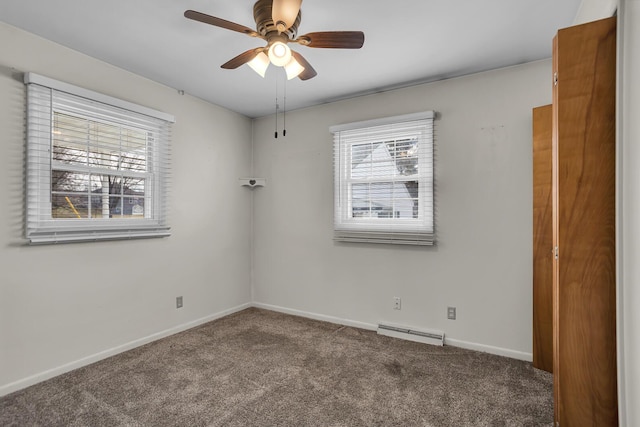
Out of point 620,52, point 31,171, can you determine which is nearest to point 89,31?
point 31,171

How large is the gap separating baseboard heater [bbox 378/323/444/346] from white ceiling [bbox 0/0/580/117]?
236 centimetres

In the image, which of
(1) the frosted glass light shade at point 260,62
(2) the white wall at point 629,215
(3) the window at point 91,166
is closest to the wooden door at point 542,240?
(2) the white wall at point 629,215

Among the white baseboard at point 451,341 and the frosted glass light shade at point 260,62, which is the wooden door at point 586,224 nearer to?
the white baseboard at point 451,341

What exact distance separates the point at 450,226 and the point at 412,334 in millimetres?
1079

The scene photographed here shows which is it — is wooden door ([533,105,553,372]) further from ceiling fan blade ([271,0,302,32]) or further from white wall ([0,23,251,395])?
white wall ([0,23,251,395])

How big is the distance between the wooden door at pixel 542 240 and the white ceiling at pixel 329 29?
628 millimetres

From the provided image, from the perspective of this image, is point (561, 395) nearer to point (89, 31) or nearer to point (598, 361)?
point (598, 361)

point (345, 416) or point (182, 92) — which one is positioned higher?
point (182, 92)

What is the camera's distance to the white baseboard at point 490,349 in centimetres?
273

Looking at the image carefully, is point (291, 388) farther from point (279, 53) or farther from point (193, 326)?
point (279, 53)

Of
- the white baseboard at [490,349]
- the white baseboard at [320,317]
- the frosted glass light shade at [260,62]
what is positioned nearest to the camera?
the frosted glass light shade at [260,62]

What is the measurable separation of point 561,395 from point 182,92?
3.75 meters

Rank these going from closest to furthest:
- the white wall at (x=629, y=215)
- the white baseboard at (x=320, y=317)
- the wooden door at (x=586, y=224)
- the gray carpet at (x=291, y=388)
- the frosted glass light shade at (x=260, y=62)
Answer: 1. the white wall at (x=629, y=215)
2. the wooden door at (x=586, y=224)
3. the gray carpet at (x=291, y=388)
4. the frosted glass light shade at (x=260, y=62)
5. the white baseboard at (x=320, y=317)

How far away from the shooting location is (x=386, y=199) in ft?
11.1
